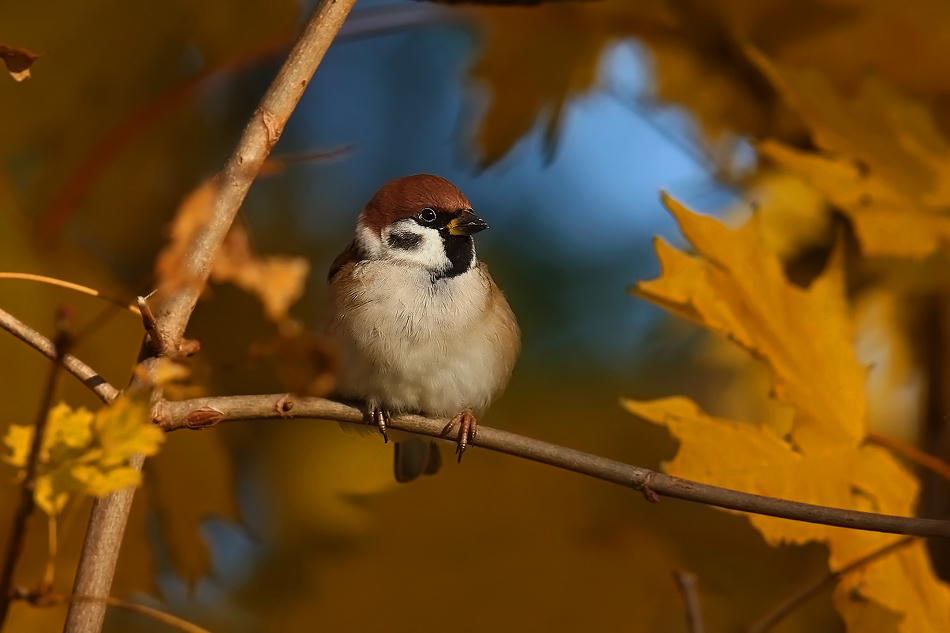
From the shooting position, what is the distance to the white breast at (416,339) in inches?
71.7

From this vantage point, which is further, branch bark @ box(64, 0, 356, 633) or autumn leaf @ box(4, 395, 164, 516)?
branch bark @ box(64, 0, 356, 633)

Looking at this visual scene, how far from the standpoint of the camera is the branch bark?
81 centimetres

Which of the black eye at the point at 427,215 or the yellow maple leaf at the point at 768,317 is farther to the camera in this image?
the black eye at the point at 427,215

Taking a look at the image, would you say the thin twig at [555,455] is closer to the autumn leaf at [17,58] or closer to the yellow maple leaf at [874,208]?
the autumn leaf at [17,58]

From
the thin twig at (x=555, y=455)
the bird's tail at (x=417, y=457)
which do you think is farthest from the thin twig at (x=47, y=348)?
the bird's tail at (x=417, y=457)

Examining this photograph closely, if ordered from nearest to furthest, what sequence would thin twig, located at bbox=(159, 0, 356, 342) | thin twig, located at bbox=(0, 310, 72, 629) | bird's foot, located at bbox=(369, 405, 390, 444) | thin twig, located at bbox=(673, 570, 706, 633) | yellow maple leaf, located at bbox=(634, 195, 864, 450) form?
thin twig, located at bbox=(0, 310, 72, 629) → thin twig, located at bbox=(159, 0, 356, 342) → thin twig, located at bbox=(673, 570, 706, 633) → yellow maple leaf, located at bbox=(634, 195, 864, 450) → bird's foot, located at bbox=(369, 405, 390, 444)

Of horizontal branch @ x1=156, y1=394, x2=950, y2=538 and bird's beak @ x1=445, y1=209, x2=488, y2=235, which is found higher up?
bird's beak @ x1=445, y1=209, x2=488, y2=235

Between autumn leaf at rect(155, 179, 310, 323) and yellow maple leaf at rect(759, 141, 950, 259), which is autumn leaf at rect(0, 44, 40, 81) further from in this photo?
yellow maple leaf at rect(759, 141, 950, 259)

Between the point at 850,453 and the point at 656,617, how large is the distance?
59cm

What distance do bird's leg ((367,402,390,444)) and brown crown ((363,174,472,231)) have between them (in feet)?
1.47

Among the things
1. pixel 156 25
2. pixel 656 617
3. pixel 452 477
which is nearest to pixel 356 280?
pixel 452 477

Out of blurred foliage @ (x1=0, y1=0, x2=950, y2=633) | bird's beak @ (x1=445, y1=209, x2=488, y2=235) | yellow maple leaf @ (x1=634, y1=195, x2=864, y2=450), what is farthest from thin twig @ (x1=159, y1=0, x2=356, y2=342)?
bird's beak @ (x1=445, y1=209, x2=488, y2=235)

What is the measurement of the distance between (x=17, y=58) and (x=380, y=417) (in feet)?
3.06

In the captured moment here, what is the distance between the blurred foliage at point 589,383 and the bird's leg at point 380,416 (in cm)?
17
